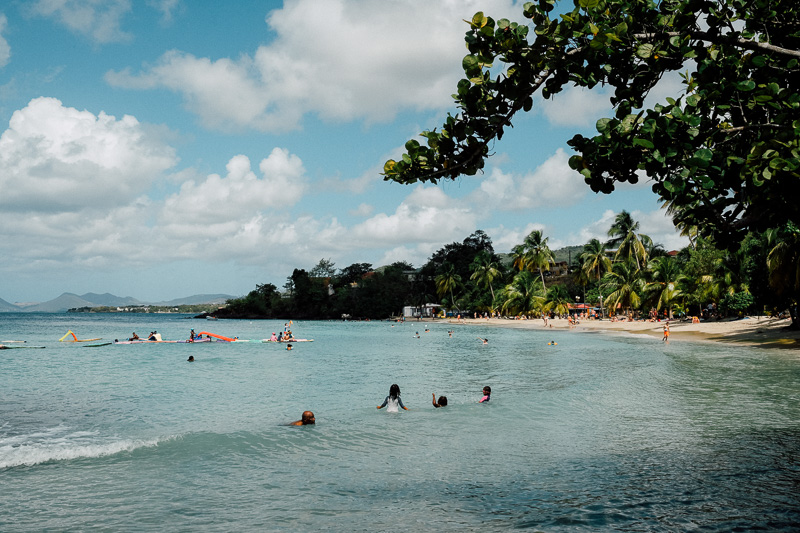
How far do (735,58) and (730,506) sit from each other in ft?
20.9

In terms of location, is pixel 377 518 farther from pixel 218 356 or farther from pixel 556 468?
pixel 218 356

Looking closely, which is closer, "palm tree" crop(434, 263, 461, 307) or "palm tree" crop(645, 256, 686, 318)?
"palm tree" crop(645, 256, 686, 318)

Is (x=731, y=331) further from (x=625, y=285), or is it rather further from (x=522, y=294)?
(x=522, y=294)

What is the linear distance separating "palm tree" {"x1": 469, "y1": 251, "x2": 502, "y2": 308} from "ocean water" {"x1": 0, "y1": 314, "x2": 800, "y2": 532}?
75.9 meters

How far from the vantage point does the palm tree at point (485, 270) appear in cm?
10278

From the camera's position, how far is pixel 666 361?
31516 mm

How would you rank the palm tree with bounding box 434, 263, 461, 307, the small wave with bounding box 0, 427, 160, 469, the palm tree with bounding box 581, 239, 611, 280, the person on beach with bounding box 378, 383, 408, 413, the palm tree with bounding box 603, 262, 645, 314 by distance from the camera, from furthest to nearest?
the palm tree with bounding box 434, 263, 461, 307 → the palm tree with bounding box 581, 239, 611, 280 → the palm tree with bounding box 603, 262, 645, 314 → the person on beach with bounding box 378, 383, 408, 413 → the small wave with bounding box 0, 427, 160, 469

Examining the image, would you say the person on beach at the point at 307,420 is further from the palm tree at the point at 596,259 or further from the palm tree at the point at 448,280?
the palm tree at the point at 448,280

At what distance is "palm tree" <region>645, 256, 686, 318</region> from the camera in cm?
5722

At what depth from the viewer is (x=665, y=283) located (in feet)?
196

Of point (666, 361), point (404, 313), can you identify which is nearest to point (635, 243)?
point (666, 361)

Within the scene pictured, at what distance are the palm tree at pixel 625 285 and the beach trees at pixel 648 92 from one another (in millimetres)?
66354

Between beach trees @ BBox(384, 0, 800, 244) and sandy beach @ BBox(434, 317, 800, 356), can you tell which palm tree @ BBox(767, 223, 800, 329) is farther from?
beach trees @ BBox(384, 0, 800, 244)

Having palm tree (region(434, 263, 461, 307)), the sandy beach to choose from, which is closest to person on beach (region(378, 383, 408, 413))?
the sandy beach
